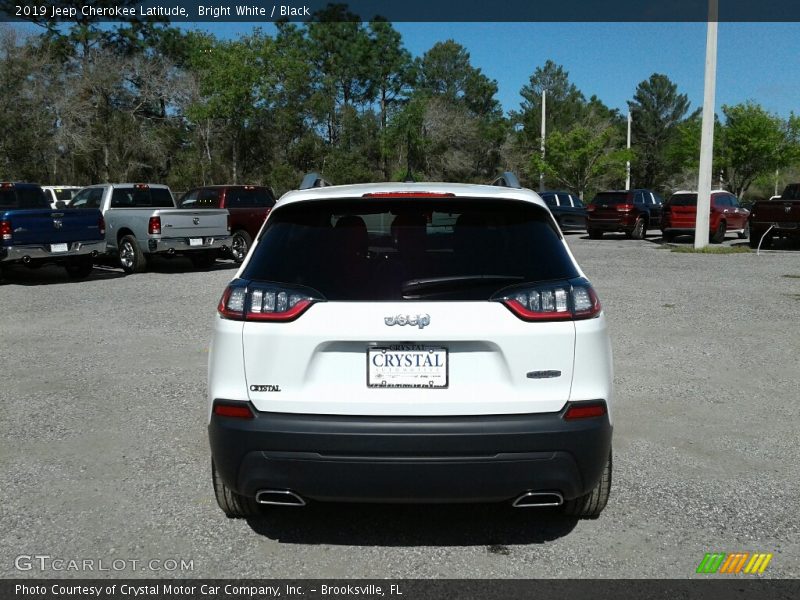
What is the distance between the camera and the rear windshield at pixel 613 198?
29578 mm

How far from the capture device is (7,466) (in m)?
5.03

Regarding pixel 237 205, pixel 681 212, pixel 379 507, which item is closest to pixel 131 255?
pixel 237 205

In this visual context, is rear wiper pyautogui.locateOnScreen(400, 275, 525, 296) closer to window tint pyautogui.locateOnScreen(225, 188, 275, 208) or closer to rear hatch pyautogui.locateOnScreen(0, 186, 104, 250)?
rear hatch pyautogui.locateOnScreen(0, 186, 104, 250)

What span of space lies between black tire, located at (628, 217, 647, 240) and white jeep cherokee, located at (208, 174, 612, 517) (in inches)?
1081

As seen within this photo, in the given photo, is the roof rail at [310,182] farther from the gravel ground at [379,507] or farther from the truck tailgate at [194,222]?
the truck tailgate at [194,222]

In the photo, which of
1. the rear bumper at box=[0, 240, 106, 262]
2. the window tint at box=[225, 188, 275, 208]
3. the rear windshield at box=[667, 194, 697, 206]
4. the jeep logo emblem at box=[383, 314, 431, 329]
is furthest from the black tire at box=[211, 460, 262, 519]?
the rear windshield at box=[667, 194, 697, 206]

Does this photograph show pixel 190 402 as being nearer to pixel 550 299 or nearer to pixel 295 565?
pixel 295 565

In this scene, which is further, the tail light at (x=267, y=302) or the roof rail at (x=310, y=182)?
the roof rail at (x=310, y=182)

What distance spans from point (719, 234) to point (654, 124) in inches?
2622

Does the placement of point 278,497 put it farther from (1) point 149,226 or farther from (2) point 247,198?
(2) point 247,198

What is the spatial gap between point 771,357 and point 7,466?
283 inches

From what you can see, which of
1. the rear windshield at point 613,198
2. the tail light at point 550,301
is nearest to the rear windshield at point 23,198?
the tail light at point 550,301

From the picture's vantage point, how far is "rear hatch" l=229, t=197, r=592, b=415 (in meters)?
3.40

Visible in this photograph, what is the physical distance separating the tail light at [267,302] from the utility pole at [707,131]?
21427 mm
